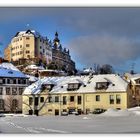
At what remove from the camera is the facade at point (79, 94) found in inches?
435

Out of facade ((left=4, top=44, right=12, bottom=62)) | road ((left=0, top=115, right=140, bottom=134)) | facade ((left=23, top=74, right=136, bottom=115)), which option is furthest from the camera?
facade ((left=4, top=44, right=12, bottom=62))

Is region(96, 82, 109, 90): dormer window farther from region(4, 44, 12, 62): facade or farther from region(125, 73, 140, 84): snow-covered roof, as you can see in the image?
region(4, 44, 12, 62): facade

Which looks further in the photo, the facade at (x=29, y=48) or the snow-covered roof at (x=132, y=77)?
the facade at (x=29, y=48)

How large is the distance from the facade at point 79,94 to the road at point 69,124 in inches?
3.9

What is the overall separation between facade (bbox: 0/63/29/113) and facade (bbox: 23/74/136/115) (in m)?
0.07

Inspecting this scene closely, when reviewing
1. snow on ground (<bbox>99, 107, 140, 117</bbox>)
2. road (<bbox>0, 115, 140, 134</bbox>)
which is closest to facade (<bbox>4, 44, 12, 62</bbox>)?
road (<bbox>0, 115, 140, 134</bbox>)

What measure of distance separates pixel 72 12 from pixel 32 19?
45cm

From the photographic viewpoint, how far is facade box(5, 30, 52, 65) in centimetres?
1113

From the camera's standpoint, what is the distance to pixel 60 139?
10.9 m

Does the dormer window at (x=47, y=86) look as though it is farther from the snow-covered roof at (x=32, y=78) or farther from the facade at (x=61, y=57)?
the facade at (x=61, y=57)

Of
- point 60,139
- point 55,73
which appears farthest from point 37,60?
point 60,139

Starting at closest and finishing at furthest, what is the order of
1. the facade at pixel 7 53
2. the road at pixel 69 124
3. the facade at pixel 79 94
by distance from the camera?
1. the road at pixel 69 124
2. the facade at pixel 79 94
3. the facade at pixel 7 53

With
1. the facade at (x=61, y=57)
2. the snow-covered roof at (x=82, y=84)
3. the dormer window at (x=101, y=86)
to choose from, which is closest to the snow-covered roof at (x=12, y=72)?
the snow-covered roof at (x=82, y=84)

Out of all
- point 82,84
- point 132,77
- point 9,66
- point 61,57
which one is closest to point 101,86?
point 82,84
